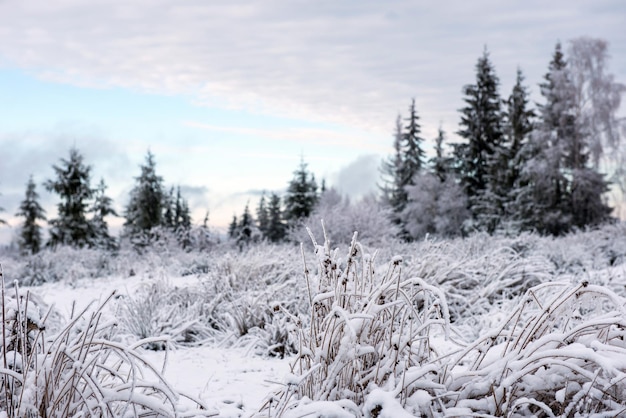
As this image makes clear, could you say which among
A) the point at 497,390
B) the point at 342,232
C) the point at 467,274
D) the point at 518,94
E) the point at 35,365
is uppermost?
the point at 518,94

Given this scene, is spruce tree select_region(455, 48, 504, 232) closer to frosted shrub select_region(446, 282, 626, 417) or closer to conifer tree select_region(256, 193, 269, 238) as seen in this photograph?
conifer tree select_region(256, 193, 269, 238)

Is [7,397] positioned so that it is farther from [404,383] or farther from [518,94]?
[518,94]

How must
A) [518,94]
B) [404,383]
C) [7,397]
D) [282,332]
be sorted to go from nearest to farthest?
[7,397], [404,383], [282,332], [518,94]

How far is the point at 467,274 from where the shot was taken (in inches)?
239

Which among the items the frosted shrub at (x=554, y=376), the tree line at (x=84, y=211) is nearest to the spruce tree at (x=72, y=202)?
the tree line at (x=84, y=211)

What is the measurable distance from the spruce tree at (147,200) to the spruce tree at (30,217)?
6103mm

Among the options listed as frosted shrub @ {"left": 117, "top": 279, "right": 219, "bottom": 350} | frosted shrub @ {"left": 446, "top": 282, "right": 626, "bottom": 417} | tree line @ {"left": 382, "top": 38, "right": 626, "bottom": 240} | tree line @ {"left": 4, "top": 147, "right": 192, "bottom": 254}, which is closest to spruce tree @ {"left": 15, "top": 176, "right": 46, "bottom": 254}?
tree line @ {"left": 4, "top": 147, "right": 192, "bottom": 254}

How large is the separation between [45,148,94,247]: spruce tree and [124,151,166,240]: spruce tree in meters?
4.05

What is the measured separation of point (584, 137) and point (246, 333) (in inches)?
945

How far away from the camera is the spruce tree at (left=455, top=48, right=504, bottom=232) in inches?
1157

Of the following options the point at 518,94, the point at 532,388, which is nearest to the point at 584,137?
the point at 518,94

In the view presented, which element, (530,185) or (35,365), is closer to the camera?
(35,365)

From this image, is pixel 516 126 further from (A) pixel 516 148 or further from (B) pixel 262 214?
(B) pixel 262 214

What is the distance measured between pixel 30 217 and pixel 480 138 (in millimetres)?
28795
